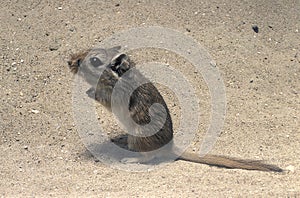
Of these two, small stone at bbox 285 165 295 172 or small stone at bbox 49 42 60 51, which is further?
small stone at bbox 49 42 60 51

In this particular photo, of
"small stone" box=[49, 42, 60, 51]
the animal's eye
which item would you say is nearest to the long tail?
the animal's eye

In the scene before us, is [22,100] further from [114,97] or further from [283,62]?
[283,62]

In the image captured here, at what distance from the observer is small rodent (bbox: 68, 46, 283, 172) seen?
4211 mm

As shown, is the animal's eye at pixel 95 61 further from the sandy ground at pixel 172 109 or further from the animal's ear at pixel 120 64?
the sandy ground at pixel 172 109

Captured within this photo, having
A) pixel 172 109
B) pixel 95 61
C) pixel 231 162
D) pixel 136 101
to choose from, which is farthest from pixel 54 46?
pixel 231 162

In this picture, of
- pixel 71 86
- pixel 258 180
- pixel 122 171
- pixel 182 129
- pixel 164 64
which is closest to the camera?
pixel 258 180

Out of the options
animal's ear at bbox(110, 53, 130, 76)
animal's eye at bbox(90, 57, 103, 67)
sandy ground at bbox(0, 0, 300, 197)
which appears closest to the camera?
sandy ground at bbox(0, 0, 300, 197)

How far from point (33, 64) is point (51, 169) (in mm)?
1589

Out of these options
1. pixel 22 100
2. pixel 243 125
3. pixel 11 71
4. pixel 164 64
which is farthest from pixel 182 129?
pixel 11 71

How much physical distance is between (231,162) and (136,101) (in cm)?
94

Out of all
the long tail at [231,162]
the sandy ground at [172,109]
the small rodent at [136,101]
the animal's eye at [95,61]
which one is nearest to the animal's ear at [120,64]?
the small rodent at [136,101]

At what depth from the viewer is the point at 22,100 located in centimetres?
507

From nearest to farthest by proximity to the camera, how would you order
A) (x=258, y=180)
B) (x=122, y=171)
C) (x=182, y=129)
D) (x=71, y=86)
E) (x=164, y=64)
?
(x=258, y=180)
(x=122, y=171)
(x=182, y=129)
(x=71, y=86)
(x=164, y=64)

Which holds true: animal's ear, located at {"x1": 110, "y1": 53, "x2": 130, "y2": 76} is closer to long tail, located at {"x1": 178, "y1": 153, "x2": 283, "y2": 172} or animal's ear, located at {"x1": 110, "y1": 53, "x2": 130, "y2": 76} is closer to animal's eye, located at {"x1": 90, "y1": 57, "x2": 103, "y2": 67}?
animal's eye, located at {"x1": 90, "y1": 57, "x2": 103, "y2": 67}
